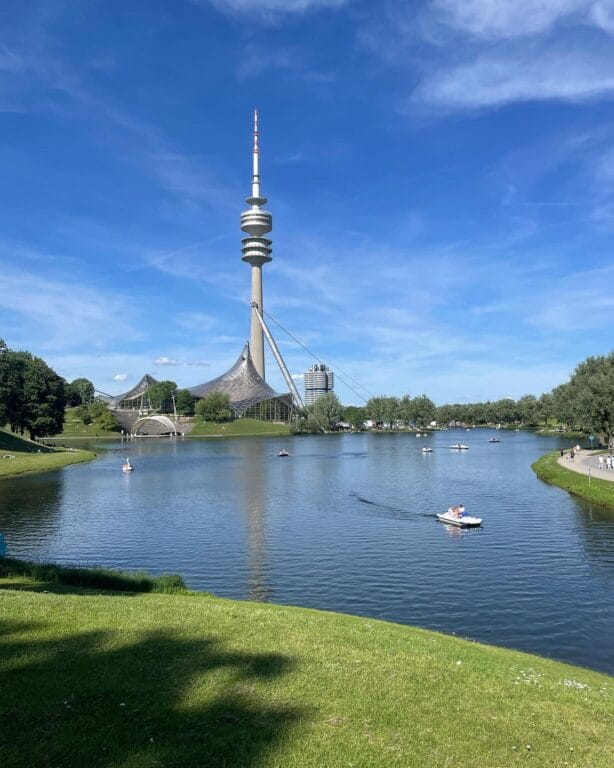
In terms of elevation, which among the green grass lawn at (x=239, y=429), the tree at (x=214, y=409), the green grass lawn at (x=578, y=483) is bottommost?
the green grass lawn at (x=578, y=483)

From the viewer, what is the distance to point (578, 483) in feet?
159

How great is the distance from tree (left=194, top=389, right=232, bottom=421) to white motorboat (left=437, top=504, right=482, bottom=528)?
151 meters

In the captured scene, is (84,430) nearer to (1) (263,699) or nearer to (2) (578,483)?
(2) (578,483)

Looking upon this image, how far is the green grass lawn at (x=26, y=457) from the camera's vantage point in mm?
68438

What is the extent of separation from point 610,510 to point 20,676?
39.0m

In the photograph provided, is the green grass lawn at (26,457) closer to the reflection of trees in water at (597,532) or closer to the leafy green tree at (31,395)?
the leafy green tree at (31,395)

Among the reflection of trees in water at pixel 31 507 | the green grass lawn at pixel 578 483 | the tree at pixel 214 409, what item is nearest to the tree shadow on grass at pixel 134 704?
the reflection of trees in water at pixel 31 507

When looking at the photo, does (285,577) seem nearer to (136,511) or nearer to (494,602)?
(494,602)

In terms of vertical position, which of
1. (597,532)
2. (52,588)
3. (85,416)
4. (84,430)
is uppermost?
(85,416)

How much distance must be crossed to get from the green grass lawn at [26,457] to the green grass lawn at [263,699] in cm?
5821

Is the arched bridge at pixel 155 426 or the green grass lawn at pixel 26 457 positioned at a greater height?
the arched bridge at pixel 155 426

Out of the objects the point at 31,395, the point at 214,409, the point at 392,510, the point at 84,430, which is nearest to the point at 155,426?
the point at 214,409

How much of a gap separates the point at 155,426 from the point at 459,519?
157621 mm

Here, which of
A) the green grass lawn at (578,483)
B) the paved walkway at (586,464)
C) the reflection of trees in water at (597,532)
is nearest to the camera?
the reflection of trees in water at (597,532)
